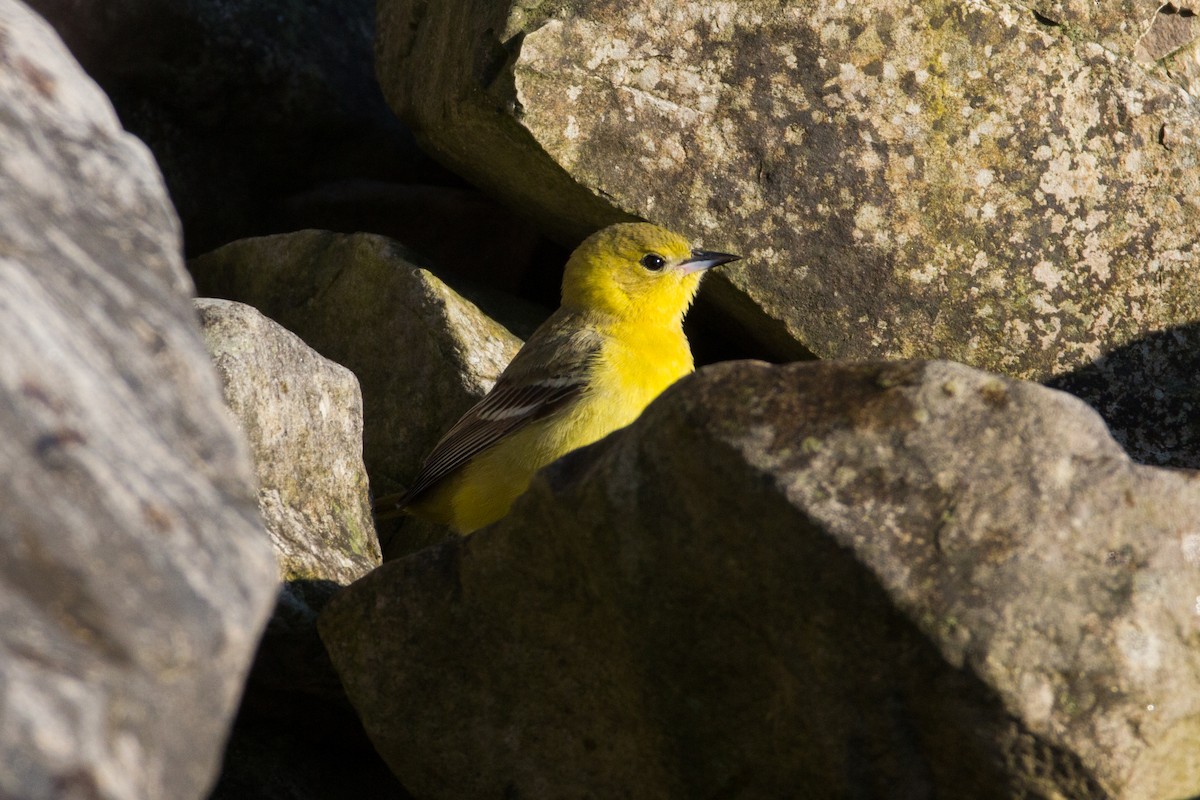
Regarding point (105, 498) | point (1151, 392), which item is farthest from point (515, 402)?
point (105, 498)

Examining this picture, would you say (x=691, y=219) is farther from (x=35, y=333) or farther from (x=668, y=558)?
(x=35, y=333)

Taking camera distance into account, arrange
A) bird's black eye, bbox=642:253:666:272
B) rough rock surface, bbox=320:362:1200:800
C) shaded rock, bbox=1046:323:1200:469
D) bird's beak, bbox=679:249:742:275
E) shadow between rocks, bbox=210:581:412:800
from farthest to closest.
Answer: bird's black eye, bbox=642:253:666:272 → bird's beak, bbox=679:249:742:275 → shaded rock, bbox=1046:323:1200:469 → shadow between rocks, bbox=210:581:412:800 → rough rock surface, bbox=320:362:1200:800

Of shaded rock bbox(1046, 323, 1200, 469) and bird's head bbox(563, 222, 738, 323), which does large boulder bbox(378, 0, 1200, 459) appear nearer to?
shaded rock bbox(1046, 323, 1200, 469)

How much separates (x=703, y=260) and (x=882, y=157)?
88 cm

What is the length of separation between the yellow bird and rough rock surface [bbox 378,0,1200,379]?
456mm

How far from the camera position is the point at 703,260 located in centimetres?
614

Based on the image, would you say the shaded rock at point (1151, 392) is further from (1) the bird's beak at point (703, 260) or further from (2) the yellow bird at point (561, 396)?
(2) the yellow bird at point (561, 396)

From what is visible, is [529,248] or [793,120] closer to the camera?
[793,120]

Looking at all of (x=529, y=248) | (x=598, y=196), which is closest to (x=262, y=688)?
(x=598, y=196)

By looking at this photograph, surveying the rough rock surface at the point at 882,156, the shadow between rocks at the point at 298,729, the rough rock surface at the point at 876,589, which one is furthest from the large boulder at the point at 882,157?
the rough rock surface at the point at 876,589

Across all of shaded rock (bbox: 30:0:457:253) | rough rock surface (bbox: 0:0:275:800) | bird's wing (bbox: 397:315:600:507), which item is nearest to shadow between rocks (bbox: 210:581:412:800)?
bird's wing (bbox: 397:315:600:507)

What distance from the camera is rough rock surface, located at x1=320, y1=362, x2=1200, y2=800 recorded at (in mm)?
3059

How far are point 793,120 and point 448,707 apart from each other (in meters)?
3.09

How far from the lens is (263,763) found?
4789 millimetres
